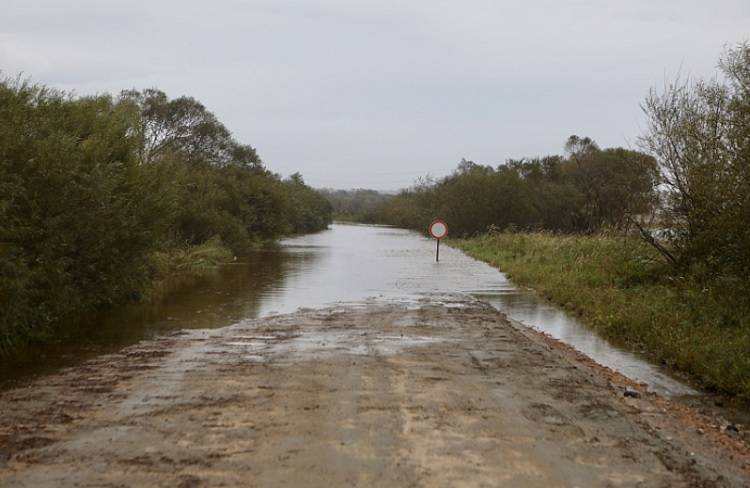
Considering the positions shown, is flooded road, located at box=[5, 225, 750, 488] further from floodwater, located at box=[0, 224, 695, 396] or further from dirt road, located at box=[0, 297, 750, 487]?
floodwater, located at box=[0, 224, 695, 396]

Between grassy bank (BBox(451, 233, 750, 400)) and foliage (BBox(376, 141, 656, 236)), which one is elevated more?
foliage (BBox(376, 141, 656, 236))

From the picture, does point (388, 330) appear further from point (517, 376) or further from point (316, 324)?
point (517, 376)

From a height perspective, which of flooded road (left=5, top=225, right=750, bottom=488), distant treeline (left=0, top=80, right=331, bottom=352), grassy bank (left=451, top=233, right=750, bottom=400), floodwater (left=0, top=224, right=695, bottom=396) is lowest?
floodwater (left=0, top=224, right=695, bottom=396)

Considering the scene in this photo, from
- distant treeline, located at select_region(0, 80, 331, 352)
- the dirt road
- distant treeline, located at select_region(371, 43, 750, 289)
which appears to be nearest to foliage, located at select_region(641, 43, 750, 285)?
distant treeline, located at select_region(371, 43, 750, 289)

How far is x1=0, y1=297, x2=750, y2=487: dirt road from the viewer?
524 centimetres

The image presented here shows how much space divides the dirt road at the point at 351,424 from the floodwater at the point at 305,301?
0.82 m

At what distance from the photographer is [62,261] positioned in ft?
38.5

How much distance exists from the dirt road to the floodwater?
821 mm

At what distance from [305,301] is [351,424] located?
36.3ft

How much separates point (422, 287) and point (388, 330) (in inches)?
334

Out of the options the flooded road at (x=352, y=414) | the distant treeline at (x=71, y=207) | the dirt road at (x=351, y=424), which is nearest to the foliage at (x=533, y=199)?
the distant treeline at (x=71, y=207)

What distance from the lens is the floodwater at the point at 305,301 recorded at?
10516mm

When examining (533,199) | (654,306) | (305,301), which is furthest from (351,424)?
(533,199)

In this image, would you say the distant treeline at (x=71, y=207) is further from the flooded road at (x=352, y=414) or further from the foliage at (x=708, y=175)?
the foliage at (x=708, y=175)
